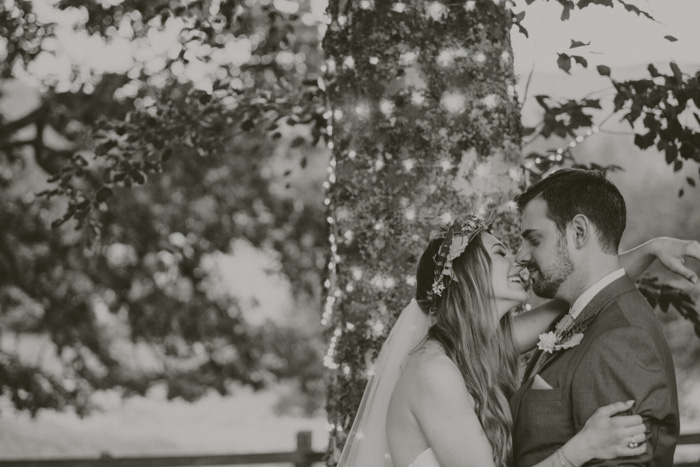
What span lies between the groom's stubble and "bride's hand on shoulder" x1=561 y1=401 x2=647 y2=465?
0.56 m

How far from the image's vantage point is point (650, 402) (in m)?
2.83

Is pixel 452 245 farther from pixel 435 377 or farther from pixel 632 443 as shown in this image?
pixel 632 443

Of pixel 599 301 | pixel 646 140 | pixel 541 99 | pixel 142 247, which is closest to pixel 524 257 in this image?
pixel 599 301

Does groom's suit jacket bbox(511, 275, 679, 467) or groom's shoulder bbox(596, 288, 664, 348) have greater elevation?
groom's shoulder bbox(596, 288, 664, 348)

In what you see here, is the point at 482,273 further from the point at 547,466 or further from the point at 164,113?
the point at 164,113

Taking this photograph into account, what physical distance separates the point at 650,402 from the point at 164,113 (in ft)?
12.6

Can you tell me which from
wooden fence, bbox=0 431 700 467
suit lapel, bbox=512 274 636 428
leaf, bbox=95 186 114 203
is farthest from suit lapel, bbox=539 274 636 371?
wooden fence, bbox=0 431 700 467

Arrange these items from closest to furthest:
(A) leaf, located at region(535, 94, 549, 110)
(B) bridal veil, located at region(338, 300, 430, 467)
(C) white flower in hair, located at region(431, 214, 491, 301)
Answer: (C) white flower in hair, located at region(431, 214, 491, 301) < (B) bridal veil, located at region(338, 300, 430, 467) < (A) leaf, located at region(535, 94, 549, 110)

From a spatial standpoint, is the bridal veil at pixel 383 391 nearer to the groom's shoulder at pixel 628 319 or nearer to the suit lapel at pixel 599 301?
the suit lapel at pixel 599 301

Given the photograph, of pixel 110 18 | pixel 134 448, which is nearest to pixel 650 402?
pixel 110 18

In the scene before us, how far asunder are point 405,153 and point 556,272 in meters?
1.27

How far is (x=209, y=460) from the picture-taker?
766cm

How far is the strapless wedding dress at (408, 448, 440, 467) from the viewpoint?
11.1ft

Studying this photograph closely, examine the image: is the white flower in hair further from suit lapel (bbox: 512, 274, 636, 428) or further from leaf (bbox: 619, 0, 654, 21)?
leaf (bbox: 619, 0, 654, 21)
